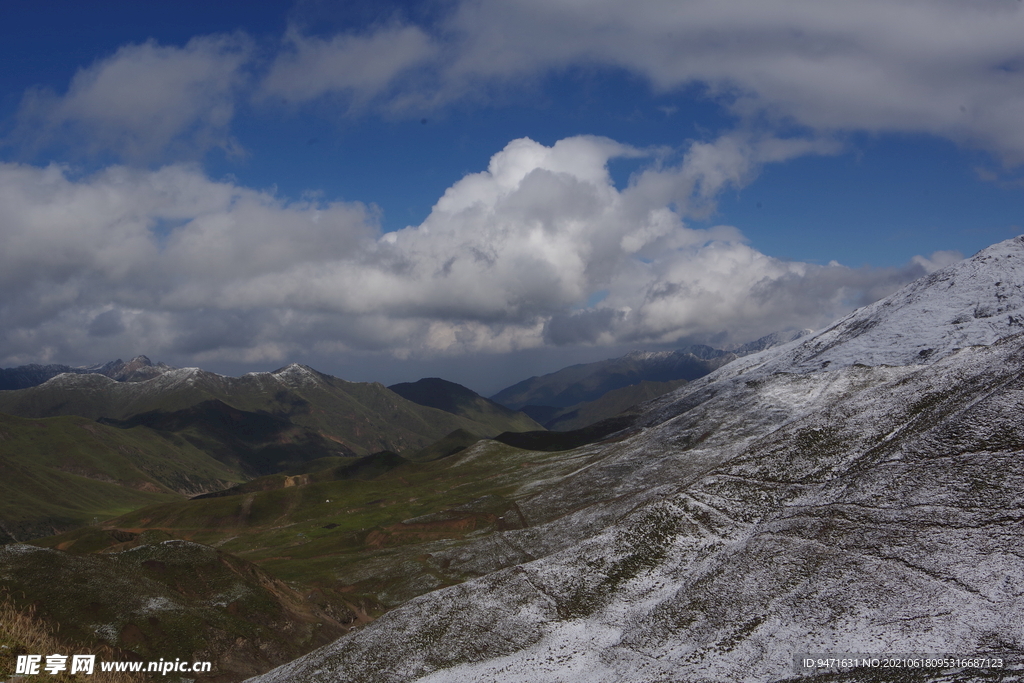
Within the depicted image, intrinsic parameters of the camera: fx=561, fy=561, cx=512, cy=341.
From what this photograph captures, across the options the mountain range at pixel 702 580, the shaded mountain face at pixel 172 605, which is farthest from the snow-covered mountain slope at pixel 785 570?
the shaded mountain face at pixel 172 605

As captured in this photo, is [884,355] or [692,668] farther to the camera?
[884,355]

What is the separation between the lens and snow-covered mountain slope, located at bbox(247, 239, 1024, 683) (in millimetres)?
41719

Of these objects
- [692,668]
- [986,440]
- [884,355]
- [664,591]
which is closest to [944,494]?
[986,440]

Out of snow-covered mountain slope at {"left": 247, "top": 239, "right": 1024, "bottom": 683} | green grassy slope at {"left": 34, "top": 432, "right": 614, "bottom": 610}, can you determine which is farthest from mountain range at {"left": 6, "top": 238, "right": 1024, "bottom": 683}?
green grassy slope at {"left": 34, "top": 432, "right": 614, "bottom": 610}

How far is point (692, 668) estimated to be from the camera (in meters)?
41.2

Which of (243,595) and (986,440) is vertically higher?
(986,440)

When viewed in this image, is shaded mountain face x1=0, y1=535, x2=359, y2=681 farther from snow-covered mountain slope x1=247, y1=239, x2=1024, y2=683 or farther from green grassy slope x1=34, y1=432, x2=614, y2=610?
green grassy slope x1=34, y1=432, x2=614, y2=610

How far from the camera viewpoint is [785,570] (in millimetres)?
51031

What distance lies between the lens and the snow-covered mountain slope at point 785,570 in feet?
137

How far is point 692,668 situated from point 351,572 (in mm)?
74310

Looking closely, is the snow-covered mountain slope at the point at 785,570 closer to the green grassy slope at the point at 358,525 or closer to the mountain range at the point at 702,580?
the mountain range at the point at 702,580

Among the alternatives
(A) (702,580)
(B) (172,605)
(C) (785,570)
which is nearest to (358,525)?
(B) (172,605)

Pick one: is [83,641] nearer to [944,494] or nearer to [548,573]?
[548,573]

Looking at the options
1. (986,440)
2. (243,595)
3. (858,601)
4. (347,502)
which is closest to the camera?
(858,601)
